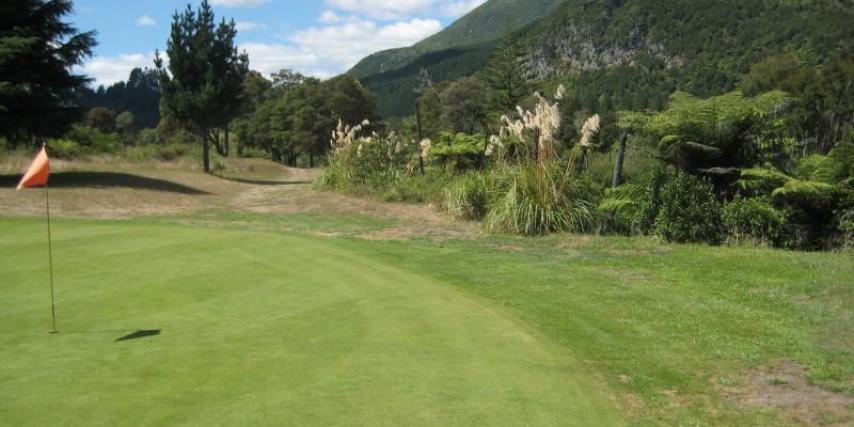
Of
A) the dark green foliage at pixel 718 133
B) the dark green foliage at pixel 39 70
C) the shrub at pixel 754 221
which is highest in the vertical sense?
the dark green foliage at pixel 39 70

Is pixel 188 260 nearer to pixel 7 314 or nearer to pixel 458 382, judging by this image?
pixel 7 314

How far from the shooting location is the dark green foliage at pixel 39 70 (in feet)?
81.3

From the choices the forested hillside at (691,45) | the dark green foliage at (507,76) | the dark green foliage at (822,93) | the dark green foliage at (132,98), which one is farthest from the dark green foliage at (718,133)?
the dark green foliage at (132,98)

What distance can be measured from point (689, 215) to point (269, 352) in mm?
9313

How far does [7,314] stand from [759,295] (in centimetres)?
848

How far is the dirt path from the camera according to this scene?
57.3 ft

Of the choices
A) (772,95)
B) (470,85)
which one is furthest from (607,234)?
(470,85)

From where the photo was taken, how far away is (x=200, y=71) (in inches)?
1384

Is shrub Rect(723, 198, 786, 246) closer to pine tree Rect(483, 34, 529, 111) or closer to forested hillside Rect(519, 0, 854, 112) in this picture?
pine tree Rect(483, 34, 529, 111)

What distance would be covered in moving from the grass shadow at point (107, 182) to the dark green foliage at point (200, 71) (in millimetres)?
7111

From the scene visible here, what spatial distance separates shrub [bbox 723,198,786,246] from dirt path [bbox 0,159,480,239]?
5.14 meters

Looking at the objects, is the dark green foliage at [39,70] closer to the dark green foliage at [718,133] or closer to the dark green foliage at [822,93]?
the dark green foliage at [718,133]

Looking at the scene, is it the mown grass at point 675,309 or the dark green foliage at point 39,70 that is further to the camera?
the dark green foliage at point 39,70

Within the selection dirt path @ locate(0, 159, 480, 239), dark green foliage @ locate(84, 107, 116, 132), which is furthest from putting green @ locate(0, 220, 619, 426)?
dark green foliage @ locate(84, 107, 116, 132)
